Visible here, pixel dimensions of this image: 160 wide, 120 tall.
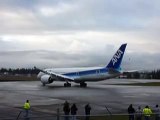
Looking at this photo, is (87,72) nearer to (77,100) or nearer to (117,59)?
(117,59)

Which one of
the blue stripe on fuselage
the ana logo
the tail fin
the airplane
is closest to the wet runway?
the airplane

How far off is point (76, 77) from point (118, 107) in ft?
112

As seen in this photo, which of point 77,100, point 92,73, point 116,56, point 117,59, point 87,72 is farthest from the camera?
point 87,72

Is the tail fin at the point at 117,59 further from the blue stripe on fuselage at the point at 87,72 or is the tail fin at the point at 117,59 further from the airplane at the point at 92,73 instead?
the blue stripe on fuselage at the point at 87,72

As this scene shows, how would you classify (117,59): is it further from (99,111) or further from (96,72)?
(99,111)

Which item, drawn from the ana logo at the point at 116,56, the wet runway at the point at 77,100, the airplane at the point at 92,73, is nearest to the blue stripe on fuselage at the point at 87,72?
the airplane at the point at 92,73

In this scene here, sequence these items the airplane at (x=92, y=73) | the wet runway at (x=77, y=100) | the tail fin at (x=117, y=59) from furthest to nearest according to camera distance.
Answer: the tail fin at (x=117, y=59), the airplane at (x=92, y=73), the wet runway at (x=77, y=100)

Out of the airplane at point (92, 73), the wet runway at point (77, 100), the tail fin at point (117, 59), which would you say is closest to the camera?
the wet runway at point (77, 100)

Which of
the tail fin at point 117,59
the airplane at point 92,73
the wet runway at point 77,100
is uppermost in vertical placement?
the tail fin at point 117,59

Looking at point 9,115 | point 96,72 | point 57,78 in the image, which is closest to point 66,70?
point 57,78

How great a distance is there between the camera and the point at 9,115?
2525 cm

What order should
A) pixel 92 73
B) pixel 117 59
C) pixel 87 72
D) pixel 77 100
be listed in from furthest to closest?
pixel 87 72, pixel 92 73, pixel 117 59, pixel 77 100

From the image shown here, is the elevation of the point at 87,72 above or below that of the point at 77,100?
above

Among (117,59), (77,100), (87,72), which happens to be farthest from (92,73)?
(77,100)
